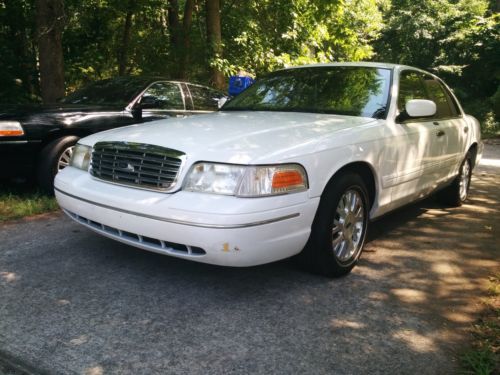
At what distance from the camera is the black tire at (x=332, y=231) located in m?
3.38

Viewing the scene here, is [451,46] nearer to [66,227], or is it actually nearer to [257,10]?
[257,10]

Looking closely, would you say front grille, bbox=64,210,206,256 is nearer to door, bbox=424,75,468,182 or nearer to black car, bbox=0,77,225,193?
black car, bbox=0,77,225,193

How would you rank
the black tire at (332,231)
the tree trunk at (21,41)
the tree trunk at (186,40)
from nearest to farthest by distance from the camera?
1. the black tire at (332,231)
2. the tree trunk at (21,41)
3. the tree trunk at (186,40)

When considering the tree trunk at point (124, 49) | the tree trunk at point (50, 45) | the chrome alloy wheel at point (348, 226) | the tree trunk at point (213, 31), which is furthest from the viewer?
the tree trunk at point (124, 49)

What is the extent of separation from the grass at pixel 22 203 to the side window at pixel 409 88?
3616 millimetres

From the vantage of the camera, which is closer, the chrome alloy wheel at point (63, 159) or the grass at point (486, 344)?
the grass at point (486, 344)

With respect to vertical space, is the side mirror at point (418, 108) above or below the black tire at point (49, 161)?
above

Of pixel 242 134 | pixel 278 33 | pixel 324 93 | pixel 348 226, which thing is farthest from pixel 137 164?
pixel 278 33

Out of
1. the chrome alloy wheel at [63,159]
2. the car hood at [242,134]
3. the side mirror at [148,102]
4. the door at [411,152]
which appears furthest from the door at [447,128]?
the chrome alloy wheel at [63,159]

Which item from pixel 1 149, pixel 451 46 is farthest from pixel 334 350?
pixel 451 46

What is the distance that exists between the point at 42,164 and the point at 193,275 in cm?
272

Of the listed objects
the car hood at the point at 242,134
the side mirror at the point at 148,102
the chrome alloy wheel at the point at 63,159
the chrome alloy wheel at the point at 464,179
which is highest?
the side mirror at the point at 148,102

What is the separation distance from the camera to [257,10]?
39.4ft

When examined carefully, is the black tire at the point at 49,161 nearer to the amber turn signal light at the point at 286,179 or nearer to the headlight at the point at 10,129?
the headlight at the point at 10,129
